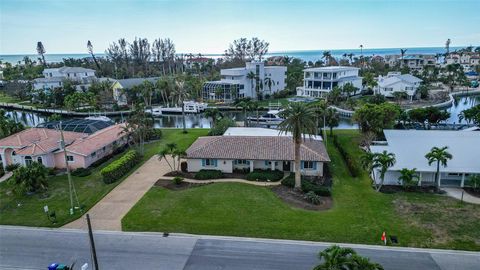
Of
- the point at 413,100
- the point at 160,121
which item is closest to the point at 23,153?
the point at 160,121

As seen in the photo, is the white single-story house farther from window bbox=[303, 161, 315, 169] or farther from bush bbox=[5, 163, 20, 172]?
bush bbox=[5, 163, 20, 172]

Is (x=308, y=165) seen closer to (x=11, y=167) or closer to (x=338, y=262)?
(x=338, y=262)

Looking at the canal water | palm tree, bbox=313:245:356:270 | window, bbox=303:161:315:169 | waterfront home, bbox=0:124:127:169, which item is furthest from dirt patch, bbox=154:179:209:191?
the canal water

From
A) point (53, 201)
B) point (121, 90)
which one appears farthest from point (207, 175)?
point (121, 90)

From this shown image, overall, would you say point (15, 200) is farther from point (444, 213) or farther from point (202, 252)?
point (444, 213)

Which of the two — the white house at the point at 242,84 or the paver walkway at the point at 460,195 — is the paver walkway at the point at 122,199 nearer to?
the paver walkway at the point at 460,195

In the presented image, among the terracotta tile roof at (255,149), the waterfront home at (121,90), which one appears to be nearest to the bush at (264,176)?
the terracotta tile roof at (255,149)
